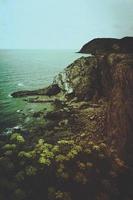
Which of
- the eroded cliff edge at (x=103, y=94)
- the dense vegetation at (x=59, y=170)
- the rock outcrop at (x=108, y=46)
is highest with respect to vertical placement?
the rock outcrop at (x=108, y=46)

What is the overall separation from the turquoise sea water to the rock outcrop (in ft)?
0.97

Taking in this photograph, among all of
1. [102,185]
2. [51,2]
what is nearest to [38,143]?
[102,185]

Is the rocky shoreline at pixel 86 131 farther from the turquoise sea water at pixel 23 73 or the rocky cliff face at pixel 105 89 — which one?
the turquoise sea water at pixel 23 73

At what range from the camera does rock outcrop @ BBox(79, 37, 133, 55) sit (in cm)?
495

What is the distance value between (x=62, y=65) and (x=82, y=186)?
178 centimetres

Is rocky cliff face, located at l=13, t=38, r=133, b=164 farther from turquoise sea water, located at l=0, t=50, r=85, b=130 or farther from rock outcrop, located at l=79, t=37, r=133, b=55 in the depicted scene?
turquoise sea water, located at l=0, t=50, r=85, b=130

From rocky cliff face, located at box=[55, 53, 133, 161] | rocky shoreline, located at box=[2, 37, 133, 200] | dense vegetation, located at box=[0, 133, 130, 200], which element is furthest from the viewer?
rocky cliff face, located at box=[55, 53, 133, 161]

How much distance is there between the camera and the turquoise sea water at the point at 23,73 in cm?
432

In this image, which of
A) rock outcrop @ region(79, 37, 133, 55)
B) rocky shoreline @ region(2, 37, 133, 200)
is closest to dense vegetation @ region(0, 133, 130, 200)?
rocky shoreline @ region(2, 37, 133, 200)

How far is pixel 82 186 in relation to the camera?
4016 millimetres

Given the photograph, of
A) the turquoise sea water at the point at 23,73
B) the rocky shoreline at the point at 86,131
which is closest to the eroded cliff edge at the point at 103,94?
A: the rocky shoreline at the point at 86,131

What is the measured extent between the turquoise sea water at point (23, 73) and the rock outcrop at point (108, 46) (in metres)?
0.30

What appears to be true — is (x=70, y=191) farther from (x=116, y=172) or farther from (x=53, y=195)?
(x=116, y=172)

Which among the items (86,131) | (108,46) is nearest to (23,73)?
(86,131)
